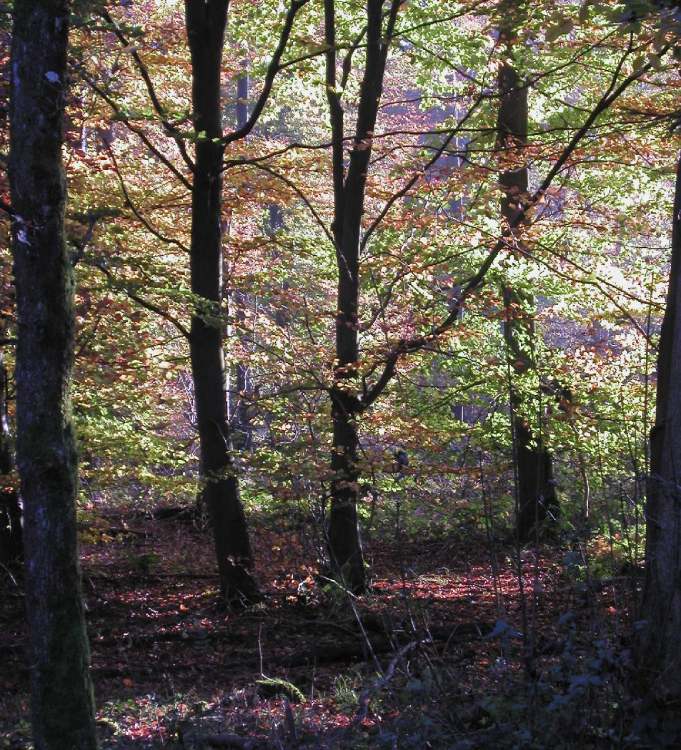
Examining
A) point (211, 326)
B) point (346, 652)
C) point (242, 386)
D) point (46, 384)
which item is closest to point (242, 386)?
point (242, 386)

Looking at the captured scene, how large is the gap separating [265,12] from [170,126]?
17.7 feet

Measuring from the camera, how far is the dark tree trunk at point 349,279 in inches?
405

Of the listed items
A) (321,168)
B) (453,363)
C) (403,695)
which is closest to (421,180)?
(321,168)

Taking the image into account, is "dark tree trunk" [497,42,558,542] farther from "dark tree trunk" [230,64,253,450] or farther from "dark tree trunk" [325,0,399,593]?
"dark tree trunk" [230,64,253,450]

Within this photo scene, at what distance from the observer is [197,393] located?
10.4 meters

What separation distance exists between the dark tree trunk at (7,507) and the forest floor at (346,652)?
47 cm

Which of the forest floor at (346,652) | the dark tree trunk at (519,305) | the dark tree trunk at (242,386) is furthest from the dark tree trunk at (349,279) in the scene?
the dark tree trunk at (519,305)

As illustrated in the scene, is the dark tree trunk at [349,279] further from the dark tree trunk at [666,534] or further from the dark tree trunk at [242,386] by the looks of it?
the dark tree trunk at [666,534]

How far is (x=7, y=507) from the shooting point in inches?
452

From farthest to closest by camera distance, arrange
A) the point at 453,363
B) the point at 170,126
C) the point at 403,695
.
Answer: the point at 453,363, the point at 170,126, the point at 403,695

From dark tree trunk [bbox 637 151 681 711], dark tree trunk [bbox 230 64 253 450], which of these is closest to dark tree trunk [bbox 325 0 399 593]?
dark tree trunk [bbox 230 64 253 450]

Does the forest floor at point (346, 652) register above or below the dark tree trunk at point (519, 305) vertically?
below

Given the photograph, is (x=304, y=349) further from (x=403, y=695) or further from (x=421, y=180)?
(x=403, y=695)

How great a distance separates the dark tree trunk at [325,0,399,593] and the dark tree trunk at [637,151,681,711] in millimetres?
5536
